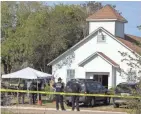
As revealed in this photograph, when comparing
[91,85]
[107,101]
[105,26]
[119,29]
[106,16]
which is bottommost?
[107,101]

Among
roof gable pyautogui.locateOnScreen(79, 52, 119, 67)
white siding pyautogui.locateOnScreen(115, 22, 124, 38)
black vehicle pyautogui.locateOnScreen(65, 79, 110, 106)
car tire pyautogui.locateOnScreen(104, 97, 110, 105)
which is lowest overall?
car tire pyautogui.locateOnScreen(104, 97, 110, 105)

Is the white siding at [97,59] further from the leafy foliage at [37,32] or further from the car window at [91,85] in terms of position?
the car window at [91,85]

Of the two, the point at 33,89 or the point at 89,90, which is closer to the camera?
the point at 89,90

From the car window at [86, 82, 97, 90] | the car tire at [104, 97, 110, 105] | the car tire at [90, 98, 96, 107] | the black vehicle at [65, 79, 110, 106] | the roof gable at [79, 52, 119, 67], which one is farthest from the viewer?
the roof gable at [79, 52, 119, 67]

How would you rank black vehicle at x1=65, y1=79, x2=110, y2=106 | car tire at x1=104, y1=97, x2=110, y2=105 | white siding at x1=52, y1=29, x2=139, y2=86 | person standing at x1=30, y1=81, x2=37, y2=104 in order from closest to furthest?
black vehicle at x1=65, y1=79, x2=110, y2=106 < person standing at x1=30, y1=81, x2=37, y2=104 < car tire at x1=104, y1=97, x2=110, y2=105 < white siding at x1=52, y1=29, x2=139, y2=86

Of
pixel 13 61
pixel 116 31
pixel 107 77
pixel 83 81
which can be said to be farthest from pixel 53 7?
pixel 83 81

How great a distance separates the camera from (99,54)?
1672 inches

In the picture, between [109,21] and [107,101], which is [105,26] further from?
[107,101]

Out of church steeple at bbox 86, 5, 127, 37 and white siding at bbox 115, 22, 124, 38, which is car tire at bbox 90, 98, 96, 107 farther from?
white siding at bbox 115, 22, 124, 38

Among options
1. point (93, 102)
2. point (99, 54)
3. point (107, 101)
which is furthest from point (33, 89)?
point (99, 54)

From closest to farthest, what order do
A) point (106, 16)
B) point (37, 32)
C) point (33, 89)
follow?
point (33, 89)
point (37, 32)
point (106, 16)

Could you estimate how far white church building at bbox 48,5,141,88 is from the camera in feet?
139

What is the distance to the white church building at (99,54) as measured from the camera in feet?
139

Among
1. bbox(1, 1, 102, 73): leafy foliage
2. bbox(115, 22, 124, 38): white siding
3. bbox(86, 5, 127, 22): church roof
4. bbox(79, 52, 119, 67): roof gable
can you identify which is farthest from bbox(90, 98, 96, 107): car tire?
bbox(86, 5, 127, 22): church roof
